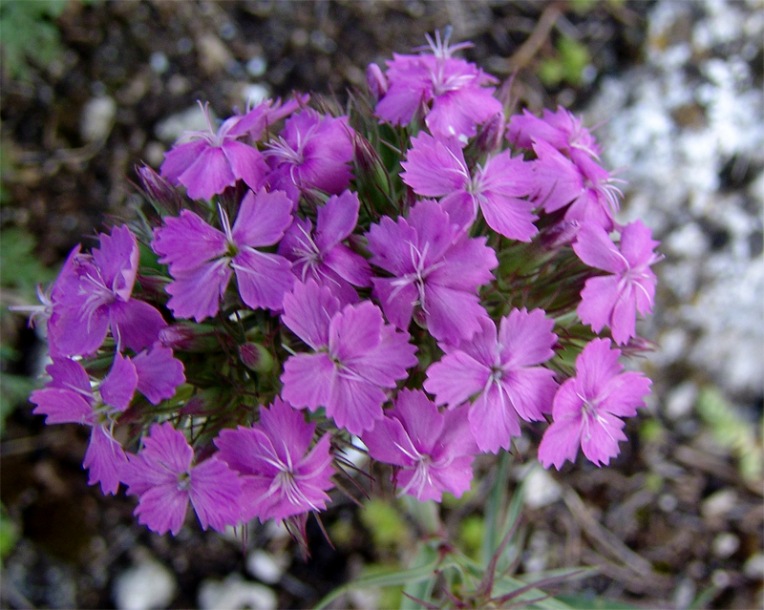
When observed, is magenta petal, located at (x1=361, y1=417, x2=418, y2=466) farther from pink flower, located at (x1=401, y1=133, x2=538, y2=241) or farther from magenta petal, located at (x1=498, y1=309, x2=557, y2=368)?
pink flower, located at (x1=401, y1=133, x2=538, y2=241)

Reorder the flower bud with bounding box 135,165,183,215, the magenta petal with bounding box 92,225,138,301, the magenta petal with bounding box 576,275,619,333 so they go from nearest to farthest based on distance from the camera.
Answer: the magenta petal with bounding box 92,225,138,301 < the magenta petal with bounding box 576,275,619,333 < the flower bud with bounding box 135,165,183,215

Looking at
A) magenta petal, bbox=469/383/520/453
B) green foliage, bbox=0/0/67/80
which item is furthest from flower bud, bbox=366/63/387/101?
green foliage, bbox=0/0/67/80

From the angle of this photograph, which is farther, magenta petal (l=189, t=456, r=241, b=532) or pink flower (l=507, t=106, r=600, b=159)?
pink flower (l=507, t=106, r=600, b=159)

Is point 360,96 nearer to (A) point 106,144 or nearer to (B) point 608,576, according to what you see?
(A) point 106,144

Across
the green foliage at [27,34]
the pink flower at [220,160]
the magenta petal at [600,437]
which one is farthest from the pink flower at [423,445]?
the green foliage at [27,34]

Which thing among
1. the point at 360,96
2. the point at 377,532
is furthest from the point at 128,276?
the point at 377,532

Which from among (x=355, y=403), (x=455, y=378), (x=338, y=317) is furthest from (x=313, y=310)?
(x=455, y=378)

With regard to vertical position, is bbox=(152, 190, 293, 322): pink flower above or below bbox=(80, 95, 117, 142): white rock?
above
